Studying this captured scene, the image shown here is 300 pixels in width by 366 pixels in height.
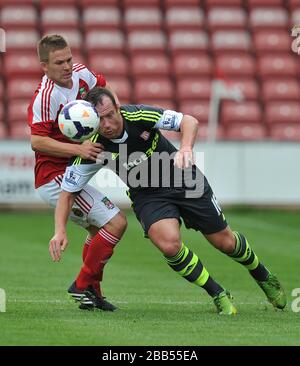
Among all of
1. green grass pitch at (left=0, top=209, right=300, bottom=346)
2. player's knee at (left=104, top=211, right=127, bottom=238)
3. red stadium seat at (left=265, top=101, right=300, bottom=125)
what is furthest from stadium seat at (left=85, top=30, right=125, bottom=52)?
player's knee at (left=104, top=211, right=127, bottom=238)

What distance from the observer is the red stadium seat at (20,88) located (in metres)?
22.3

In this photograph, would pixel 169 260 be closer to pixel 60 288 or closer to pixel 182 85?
pixel 60 288

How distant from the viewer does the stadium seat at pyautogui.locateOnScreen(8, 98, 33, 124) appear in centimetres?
2167

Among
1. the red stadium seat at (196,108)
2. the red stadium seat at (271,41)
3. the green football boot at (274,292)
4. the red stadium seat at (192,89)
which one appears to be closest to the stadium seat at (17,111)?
the red stadium seat at (196,108)

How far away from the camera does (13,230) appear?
16.7m

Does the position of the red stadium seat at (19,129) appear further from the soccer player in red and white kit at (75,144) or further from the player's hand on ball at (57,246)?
the player's hand on ball at (57,246)

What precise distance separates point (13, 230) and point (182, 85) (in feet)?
24.6

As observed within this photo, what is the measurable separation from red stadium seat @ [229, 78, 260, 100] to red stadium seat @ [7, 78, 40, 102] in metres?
4.24

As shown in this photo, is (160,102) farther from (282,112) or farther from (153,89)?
(282,112)

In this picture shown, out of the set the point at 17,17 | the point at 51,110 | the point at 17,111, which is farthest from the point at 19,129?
the point at 51,110

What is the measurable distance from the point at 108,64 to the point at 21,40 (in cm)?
203

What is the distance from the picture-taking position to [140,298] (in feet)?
32.1
